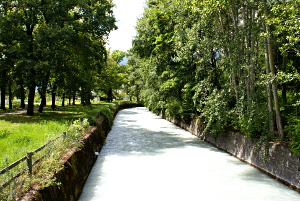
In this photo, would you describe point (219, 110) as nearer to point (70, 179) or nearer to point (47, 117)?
point (70, 179)

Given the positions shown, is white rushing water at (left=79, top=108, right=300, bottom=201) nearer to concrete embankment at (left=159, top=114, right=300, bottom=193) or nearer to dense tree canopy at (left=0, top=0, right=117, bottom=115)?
concrete embankment at (left=159, top=114, right=300, bottom=193)

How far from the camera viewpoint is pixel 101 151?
571 inches

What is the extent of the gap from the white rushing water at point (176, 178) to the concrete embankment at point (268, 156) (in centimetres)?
27

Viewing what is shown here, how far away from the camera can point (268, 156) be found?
10.1m

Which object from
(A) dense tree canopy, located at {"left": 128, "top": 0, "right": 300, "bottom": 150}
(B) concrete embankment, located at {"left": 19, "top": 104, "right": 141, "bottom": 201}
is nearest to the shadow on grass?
(A) dense tree canopy, located at {"left": 128, "top": 0, "right": 300, "bottom": 150}

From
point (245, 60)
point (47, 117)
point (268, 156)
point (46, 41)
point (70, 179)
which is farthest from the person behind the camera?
point (47, 117)

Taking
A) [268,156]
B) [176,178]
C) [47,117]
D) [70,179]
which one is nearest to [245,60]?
[268,156]

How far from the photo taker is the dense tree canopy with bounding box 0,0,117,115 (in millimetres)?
17203

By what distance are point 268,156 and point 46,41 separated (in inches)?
569

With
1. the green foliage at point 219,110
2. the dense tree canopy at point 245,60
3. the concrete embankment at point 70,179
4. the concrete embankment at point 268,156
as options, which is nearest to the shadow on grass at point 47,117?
the dense tree canopy at point 245,60

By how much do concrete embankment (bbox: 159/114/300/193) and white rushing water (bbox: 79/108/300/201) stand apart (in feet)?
0.90

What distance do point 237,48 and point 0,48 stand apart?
1483 cm

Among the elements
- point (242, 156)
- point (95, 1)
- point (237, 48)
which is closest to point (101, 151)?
point (242, 156)

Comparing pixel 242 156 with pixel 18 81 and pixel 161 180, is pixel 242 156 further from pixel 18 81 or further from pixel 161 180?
pixel 18 81
